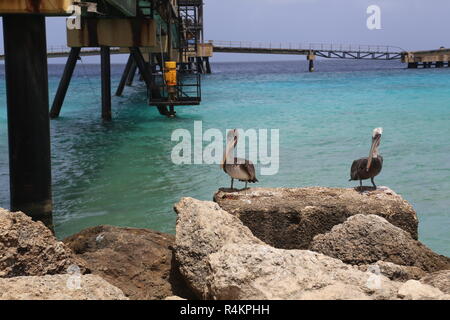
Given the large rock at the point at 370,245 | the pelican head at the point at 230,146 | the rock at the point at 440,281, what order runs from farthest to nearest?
the pelican head at the point at 230,146 < the large rock at the point at 370,245 < the rock at the point at 440,281

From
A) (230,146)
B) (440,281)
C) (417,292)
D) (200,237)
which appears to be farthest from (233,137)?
(417,292)

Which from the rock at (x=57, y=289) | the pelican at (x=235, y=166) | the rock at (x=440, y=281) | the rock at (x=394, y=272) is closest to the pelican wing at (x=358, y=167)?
the pelican at (x=235, y=166)

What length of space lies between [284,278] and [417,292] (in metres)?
0.74

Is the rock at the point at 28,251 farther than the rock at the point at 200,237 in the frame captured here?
No

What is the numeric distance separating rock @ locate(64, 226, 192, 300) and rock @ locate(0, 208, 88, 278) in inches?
13.1

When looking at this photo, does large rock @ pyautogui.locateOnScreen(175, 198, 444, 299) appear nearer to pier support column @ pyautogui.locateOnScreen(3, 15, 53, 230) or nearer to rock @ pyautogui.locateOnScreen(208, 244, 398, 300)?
rock @ pyautogui.locateOnScreen(208, 244, 398, 300)

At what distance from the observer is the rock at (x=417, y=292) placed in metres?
3.72

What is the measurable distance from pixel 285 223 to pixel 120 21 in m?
13.1

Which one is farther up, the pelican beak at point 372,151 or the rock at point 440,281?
the pelican beak at point 372,151

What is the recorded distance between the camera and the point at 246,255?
4238mm

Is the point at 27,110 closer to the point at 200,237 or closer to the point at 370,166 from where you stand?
the point at 370,166

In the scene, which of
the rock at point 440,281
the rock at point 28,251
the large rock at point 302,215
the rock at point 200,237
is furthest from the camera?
the large rock at point 302,215

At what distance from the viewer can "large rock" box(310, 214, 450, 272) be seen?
574cm

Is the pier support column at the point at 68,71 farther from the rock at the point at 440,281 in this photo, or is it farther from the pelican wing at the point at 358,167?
the rock at the point at 440,281
